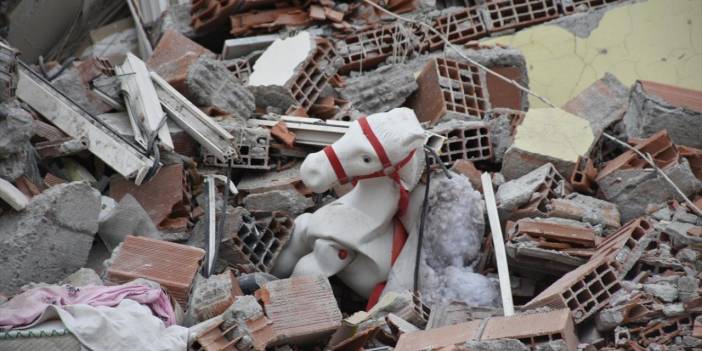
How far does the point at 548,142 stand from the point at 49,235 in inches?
115

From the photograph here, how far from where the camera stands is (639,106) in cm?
915

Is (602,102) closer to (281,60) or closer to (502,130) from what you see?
(502,130)

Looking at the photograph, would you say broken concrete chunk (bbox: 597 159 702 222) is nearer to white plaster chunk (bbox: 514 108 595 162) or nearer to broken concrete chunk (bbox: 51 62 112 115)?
white plaster chunk (bbox: 514 108 595 162)

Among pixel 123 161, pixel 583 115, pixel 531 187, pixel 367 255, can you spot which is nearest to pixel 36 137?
pixel 123 161

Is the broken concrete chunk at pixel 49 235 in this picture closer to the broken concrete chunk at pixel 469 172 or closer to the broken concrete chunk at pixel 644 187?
the broken concrete chunk at pixel 469 172

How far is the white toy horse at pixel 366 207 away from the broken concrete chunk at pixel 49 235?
1.15 metres

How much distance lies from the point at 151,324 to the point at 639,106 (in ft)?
12.0

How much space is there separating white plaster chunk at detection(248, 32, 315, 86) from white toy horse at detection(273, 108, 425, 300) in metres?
1.35

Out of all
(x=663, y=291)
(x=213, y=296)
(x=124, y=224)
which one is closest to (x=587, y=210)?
(x=663, y=291)

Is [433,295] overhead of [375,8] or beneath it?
beneath

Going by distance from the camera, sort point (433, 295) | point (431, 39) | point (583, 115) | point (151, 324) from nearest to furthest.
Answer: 1. point (151, 324)
2. point (433, 295)
3. point (583, 115)
4. point (431, 39)

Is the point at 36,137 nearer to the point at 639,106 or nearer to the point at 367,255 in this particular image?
the point at 367,255

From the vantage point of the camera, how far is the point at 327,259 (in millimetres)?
8234

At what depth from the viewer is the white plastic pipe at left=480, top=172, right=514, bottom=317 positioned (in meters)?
7.68
